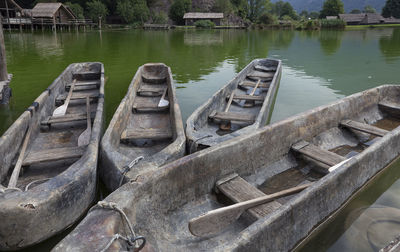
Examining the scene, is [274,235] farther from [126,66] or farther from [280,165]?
[126,66]

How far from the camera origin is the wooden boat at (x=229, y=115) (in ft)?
13.9

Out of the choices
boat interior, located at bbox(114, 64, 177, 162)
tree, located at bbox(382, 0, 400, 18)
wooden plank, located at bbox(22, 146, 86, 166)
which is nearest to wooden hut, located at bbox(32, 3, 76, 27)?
boat interior, located at bbox(114, 64, 177, 162)

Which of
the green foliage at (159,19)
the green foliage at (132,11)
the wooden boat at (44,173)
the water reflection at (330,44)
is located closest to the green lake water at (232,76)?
the wooden boat at (44,173)

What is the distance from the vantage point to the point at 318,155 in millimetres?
4266

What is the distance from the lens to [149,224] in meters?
2.80

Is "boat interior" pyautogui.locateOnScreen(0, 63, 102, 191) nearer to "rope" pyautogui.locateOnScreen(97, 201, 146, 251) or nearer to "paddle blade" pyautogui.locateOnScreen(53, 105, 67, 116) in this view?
"paddle blade" pyautogui.locateOnScreen(53, 105, 67, 116)

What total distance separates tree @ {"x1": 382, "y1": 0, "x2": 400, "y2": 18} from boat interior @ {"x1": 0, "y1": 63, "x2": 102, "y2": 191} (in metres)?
83.0

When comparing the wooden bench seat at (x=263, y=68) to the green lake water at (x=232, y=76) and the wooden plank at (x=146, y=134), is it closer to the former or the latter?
the green lake water at (x=232, y=76)

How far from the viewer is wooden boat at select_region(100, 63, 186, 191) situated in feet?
11.5

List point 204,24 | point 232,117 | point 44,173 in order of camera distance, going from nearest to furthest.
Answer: point 44,173 → point 232,117 → point 204,24

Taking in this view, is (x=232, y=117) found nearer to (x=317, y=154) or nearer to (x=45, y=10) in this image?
(x=317, y=154)

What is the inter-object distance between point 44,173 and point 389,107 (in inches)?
261

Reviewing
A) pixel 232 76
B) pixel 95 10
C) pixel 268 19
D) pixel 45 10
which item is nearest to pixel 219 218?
pixel 232 76

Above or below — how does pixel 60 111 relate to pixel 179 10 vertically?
below
